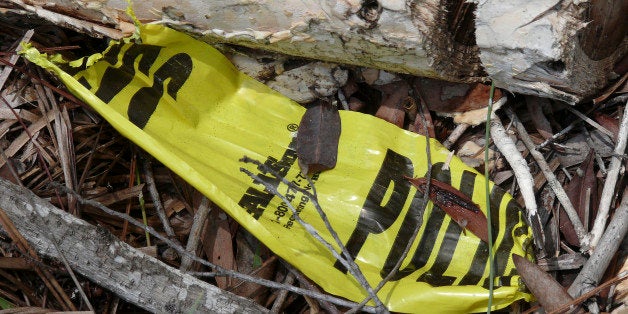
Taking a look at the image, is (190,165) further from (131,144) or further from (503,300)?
(503,300)

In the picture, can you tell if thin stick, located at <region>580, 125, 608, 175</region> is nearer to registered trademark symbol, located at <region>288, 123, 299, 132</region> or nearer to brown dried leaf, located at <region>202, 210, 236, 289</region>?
registered trademark symbol, located at <region>288, 123, 299, 132</region>

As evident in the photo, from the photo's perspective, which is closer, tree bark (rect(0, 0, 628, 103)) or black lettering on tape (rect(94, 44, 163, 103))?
tree bark (rect(0, 0, 628, 103))

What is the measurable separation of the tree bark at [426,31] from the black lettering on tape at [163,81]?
96 mm

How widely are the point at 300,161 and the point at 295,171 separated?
28 mm

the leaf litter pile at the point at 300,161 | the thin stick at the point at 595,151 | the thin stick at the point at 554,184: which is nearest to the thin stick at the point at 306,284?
the leaf litter pile at the point at 300,161

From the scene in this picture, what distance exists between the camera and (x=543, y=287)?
1292 mm

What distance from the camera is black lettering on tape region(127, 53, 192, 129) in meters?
1.53

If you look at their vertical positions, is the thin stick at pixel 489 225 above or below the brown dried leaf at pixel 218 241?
above

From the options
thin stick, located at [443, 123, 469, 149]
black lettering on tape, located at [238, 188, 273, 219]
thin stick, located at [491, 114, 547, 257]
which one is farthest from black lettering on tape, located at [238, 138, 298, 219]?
thin stick, located at [491, 114, 547, 257]

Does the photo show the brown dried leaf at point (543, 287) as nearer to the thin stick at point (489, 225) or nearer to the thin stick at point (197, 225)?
the thin stick at point (489, 225)

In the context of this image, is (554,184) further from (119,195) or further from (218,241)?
(119,195)

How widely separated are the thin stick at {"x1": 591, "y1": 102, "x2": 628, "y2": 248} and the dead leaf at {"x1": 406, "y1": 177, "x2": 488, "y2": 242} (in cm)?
23

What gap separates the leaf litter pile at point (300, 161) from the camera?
1413mm

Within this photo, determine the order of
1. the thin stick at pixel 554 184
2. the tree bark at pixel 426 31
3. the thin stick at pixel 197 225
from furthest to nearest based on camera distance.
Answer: the thin stick at pixel 197 225, the thin stick at pixel 554 184, the tree bark at pixel 426 31
